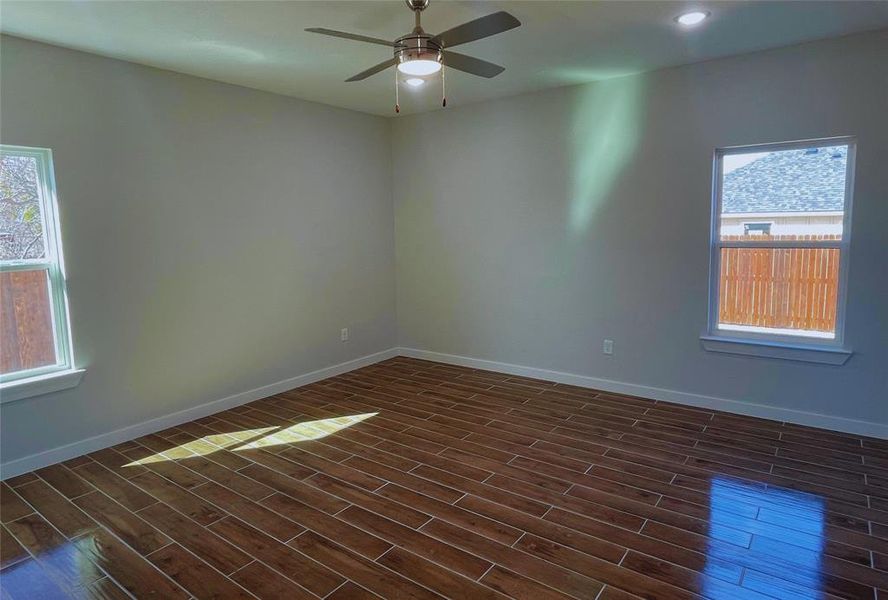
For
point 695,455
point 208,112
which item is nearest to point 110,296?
point 208,112

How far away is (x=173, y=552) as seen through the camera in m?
2.42

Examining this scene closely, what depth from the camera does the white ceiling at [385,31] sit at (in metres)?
2.80

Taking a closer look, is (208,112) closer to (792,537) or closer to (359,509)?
(359,509)

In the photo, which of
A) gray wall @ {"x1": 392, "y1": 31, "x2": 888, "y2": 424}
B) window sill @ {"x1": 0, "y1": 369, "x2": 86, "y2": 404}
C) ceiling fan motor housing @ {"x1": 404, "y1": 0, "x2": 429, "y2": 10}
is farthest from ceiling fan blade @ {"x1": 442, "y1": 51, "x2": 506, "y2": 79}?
window sill @ {"x1": 0, "y1": 369, "x2": 86, "y2": 404}

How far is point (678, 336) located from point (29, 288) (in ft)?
15.2

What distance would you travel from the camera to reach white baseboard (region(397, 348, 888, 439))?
11.8ft

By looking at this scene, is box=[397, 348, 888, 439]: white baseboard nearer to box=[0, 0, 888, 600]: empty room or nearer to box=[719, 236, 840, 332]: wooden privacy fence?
box=[0, 0, 888, 600]: empty room

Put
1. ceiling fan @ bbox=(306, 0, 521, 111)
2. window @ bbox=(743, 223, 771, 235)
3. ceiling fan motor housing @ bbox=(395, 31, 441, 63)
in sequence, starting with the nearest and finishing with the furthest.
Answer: ceiling fan @ bbox=(306, 0, 521, 111)
ceiling fan motor housing @ bbox=(395, 31, 441, 63)
window @ bbox=(743, 223, 771, 235)

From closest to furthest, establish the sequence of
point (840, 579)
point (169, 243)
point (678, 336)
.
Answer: point (840, 579), point (169, 243), point (678, 336)

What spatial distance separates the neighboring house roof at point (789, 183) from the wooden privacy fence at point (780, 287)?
0.77 feet

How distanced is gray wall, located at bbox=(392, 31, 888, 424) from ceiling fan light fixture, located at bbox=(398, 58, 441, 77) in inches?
90.9

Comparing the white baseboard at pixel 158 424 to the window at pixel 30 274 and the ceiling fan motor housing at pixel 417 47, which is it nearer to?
the window at pixel 30 274

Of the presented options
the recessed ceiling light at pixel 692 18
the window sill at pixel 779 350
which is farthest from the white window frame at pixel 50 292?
the window sill at pixel 779 350

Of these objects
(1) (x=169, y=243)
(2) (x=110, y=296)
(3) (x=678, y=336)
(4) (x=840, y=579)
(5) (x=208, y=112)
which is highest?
(5) (x=208, y=112)
